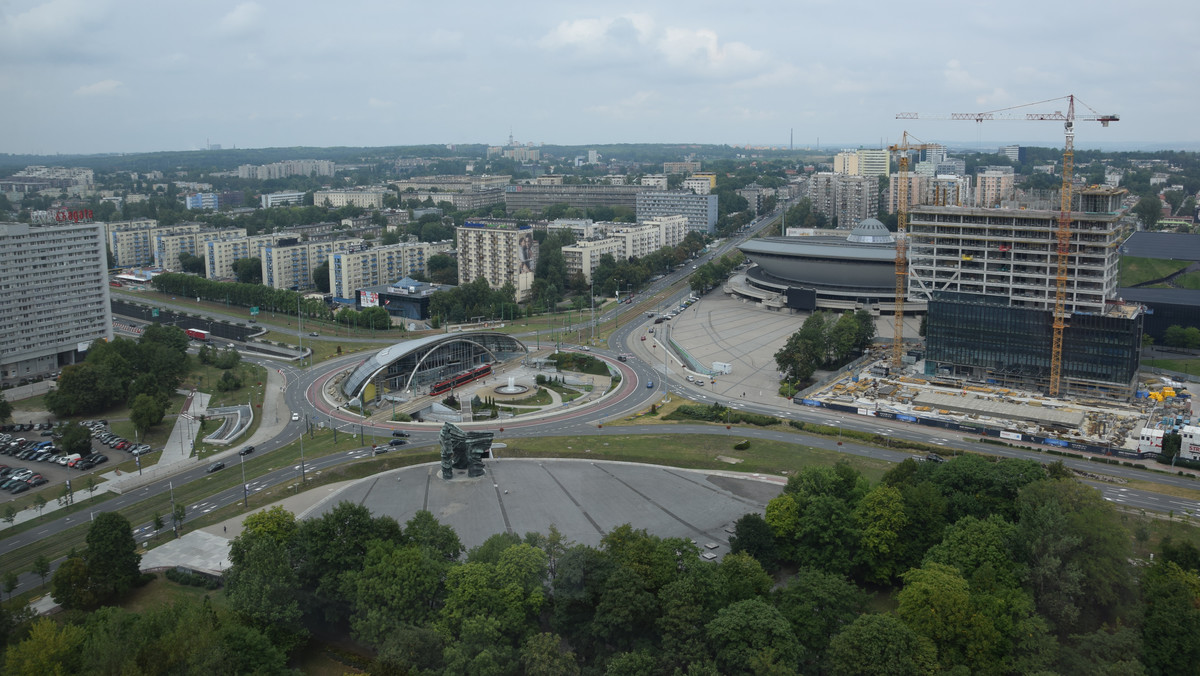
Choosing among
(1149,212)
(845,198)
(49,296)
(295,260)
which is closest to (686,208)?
(845,198)

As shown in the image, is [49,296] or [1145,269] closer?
[49,296]

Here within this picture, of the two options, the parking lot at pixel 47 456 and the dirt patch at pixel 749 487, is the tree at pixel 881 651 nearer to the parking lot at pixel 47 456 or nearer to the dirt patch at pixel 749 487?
the dirt patch at pixel 749 487

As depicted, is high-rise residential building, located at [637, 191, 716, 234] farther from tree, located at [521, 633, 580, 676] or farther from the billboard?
tree, located at [521, 633, 580, 676]

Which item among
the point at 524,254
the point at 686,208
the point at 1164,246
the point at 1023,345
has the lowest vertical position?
the point at 1023,345

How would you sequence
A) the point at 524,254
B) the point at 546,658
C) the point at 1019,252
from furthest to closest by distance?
1. the point at 524,254
2. the point at 1019,252
3. the point at 546,658

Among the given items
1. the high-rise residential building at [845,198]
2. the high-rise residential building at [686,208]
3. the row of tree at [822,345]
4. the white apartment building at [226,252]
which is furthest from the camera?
the high-rise residential building at [845,198]

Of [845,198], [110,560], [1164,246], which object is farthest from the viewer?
[845,198]

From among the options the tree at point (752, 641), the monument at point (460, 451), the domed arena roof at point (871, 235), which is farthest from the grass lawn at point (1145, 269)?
the tree at point (752, 641)

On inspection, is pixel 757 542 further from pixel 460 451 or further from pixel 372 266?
pixel 372 266

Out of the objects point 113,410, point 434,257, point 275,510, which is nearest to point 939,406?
point 275,510
